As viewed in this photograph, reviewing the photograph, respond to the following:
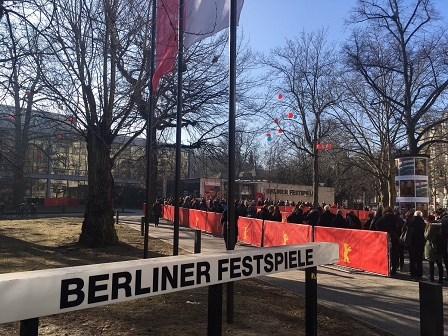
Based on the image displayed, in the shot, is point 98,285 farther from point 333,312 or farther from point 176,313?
point 333,312

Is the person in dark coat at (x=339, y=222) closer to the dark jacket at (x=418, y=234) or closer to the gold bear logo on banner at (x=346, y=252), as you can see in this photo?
the gold bear logo on banner at (x=346, y=252)

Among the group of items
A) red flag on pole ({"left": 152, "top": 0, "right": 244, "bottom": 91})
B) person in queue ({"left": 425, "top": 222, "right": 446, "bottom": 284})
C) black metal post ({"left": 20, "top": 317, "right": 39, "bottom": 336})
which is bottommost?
person in queue ({"left": 425, "top": 222, "right": 446, "bottom": 284})

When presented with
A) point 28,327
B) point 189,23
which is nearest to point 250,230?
point 189,23

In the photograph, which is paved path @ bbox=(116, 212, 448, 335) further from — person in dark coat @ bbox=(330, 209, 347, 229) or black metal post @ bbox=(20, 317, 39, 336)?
black metal post @ bbox=(20, 317, 39, 336)

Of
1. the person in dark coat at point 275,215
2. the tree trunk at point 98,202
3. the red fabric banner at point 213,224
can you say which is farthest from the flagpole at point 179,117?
the red fabric banner at point 213,224

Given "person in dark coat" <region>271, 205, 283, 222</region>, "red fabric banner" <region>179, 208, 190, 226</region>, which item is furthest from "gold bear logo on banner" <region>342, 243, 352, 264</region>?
"red fabric banner" <region>179, 208, 190, 226</region>

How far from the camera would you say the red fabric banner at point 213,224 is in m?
18.8

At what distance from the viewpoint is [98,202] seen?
13117 millimetres

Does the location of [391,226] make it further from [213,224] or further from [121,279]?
[213,224]

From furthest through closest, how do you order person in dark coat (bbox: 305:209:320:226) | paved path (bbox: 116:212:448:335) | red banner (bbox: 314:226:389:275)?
person in dark coat (bbox: 305:209:320:226) < red banner (bbox: 314:226:389:275) < paved path (bbox: 116:212:448:335)

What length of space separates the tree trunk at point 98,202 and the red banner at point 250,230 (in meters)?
5.14

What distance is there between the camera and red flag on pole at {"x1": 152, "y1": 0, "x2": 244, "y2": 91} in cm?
699

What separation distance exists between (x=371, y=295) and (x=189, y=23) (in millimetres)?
6335

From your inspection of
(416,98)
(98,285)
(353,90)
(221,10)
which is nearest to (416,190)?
(416,98)
